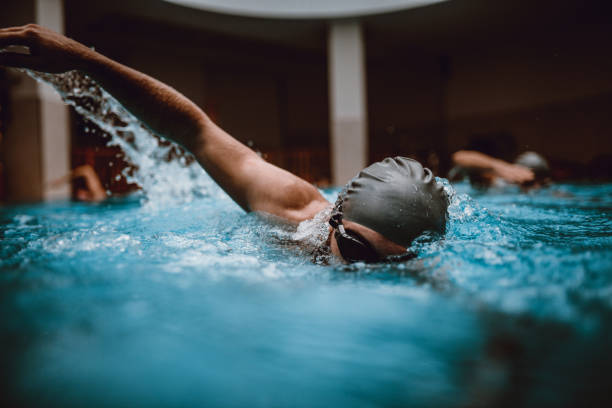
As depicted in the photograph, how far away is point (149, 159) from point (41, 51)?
191cm

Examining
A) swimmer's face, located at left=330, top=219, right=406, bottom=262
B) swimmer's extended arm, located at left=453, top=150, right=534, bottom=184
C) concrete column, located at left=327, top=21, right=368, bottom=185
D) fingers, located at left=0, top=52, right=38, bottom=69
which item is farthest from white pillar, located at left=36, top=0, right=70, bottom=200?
swimmer's face, located at left=330, top=219, right=406, bottom=262

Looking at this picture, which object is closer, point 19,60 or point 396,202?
point 396,202

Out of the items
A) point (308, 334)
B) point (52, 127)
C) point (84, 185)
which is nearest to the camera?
point (308, 334)

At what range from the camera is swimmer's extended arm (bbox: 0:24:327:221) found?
1.88 meters

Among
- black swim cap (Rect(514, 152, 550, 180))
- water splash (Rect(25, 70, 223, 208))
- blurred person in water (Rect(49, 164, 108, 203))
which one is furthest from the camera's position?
blurred person in water (Rect(49, 164, 108, 203))

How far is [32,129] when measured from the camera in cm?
654

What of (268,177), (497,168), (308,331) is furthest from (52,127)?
(308,331)

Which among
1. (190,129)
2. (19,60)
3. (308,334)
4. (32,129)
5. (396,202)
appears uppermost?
(32,129)

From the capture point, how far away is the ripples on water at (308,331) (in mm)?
654

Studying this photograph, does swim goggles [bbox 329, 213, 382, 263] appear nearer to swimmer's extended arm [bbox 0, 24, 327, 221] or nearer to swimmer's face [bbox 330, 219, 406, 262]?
swimmer's face [bbox 330, 219, 406, 262]

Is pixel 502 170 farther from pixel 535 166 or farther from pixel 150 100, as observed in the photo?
pixel 150 100

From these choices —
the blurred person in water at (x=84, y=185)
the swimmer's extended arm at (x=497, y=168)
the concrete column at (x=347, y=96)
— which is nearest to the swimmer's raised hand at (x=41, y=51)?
the swimmer's extended arm at (x=497, y=168)

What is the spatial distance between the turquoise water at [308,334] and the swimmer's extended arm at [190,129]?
80cm

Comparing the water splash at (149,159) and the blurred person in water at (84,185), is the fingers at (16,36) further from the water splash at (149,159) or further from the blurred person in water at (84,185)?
the blurred person in water at (84,185)
